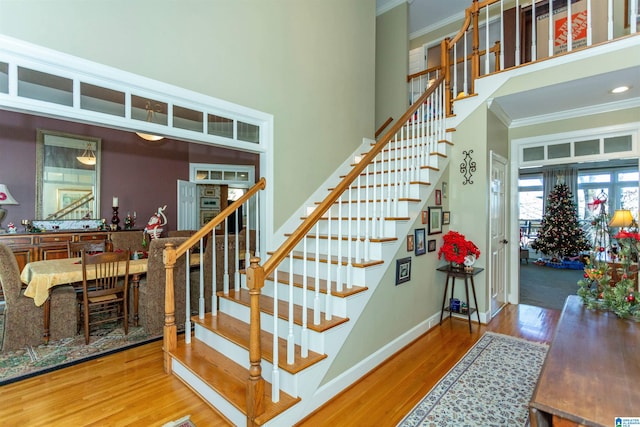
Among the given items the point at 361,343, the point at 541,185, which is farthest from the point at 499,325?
the point at 541,185

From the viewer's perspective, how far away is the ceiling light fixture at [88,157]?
5.50 metres

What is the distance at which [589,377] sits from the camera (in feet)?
4.44

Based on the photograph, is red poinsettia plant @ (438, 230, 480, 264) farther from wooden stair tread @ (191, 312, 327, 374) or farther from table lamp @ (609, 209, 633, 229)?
wooden stair tread @ (191, 312, 327, 374)

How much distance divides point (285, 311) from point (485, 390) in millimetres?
1691

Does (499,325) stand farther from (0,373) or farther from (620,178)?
(620,178)

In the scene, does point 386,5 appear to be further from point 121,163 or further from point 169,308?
point 169,308

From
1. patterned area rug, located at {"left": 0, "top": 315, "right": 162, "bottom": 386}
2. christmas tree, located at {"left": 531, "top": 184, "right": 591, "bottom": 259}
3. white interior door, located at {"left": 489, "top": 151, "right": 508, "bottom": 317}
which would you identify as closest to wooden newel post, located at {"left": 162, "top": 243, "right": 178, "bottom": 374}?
patterned area rug, located at {"left": 0, "top": 315, "right": 162, "bottom": 386}

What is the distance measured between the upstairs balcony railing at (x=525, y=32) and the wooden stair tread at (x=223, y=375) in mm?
3997

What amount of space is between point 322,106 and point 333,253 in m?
1.95

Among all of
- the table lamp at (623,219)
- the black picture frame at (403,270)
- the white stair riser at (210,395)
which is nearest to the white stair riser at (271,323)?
the white stair riser at (210,395)

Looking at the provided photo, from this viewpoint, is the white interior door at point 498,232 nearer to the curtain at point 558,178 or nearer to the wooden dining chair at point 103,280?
the wooden dining chair at point 103,280

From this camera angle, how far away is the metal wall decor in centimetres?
389

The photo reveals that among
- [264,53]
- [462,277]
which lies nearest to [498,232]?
[462,277]

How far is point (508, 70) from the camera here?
3678 millimetres
